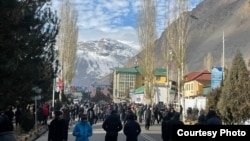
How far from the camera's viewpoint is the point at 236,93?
104ft

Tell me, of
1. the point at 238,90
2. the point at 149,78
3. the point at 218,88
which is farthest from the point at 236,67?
the point at 149,78

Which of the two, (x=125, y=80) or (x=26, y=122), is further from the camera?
(x=125, y=80)

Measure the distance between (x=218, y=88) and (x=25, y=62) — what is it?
1813cm

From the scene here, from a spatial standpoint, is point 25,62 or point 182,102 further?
point 182,102

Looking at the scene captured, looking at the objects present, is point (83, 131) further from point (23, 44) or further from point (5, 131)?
point (23, 44)

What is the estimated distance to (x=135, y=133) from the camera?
16172mm

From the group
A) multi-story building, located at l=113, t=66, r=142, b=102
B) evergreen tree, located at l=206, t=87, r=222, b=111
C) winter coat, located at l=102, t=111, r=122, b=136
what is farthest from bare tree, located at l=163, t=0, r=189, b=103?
multi-story building, located at l=113, t=66, r=142, b=102


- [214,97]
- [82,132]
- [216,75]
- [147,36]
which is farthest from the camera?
[147,36]

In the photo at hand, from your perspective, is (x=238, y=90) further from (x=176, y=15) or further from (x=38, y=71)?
(x=176, y=15)

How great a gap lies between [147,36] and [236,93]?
34.5 metres

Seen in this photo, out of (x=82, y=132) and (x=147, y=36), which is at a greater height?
(x=147, y=36)

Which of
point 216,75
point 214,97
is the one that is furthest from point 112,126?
point 214,97

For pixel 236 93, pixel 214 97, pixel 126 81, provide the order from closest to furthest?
pixel 236 93, pixel 214 97, pixel 126 81

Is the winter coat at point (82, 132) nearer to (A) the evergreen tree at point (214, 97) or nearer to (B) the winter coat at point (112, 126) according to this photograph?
(B) the winter coat at point (112, 126)
